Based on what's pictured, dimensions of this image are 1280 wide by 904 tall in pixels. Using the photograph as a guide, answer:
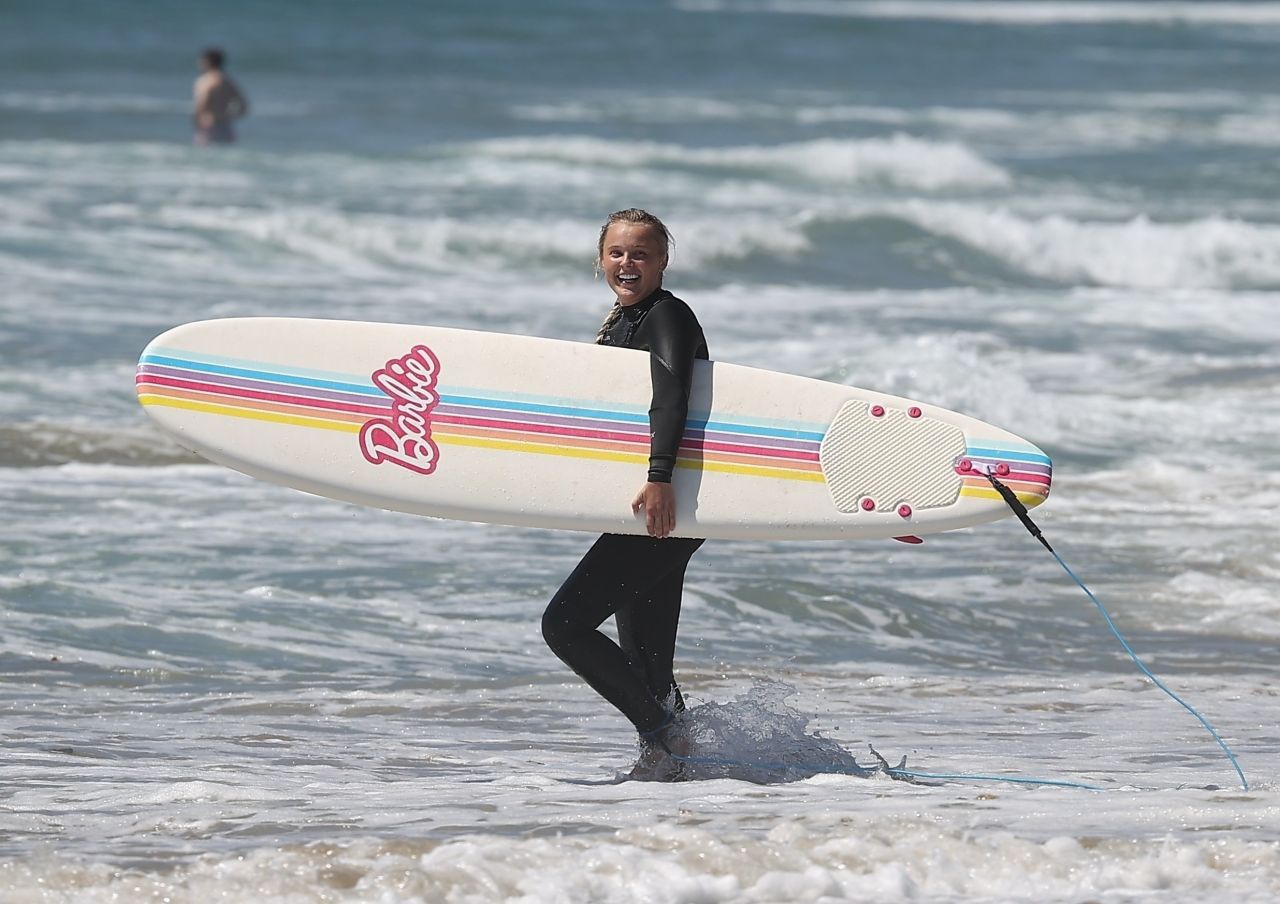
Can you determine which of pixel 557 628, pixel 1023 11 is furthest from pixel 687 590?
pixel 1023 11

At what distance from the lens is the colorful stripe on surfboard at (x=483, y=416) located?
4188 mm

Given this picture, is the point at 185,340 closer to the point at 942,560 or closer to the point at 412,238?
the point at 942,560

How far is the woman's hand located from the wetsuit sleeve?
2 cm

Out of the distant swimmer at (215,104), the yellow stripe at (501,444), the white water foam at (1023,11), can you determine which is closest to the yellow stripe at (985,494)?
the yellow stripe at (501,444)

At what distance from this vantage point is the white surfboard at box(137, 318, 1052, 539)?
13.7 feet

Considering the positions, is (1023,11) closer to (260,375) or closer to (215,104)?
(215,104)

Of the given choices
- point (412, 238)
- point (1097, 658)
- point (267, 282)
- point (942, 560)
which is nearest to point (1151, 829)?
point (1097, 658)

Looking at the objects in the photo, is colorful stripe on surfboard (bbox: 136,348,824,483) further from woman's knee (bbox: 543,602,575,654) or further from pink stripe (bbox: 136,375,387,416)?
woman's knee (bbox: 543,602,575,654)

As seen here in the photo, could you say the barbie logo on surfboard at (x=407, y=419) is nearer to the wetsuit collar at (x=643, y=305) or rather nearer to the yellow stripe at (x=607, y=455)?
the yellow stripe at (x=607, y=455)

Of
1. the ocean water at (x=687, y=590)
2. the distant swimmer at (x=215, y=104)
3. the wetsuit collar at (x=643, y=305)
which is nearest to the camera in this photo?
the ocean water at (x=687, y=590)

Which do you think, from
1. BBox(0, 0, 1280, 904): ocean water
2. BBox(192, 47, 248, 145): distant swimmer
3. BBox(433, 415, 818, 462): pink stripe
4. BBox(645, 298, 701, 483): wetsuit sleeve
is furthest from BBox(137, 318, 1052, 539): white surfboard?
BBox(192, 47, 248, 145): distant swimmer

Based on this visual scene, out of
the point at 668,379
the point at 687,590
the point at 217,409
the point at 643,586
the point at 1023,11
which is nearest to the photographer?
the point at 668,379

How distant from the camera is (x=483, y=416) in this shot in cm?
430

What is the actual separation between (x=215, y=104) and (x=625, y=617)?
1706 cm
